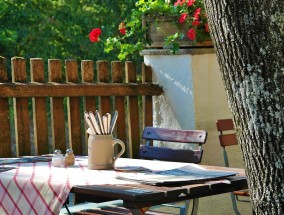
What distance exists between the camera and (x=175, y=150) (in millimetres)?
5102

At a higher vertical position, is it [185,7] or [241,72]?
[185,7]

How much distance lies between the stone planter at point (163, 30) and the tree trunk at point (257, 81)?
3523 millimetres

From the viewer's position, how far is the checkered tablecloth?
390cm

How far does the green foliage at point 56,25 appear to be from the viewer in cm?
1298

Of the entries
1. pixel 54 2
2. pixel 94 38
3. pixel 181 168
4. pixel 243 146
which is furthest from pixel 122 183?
pixel 54 2

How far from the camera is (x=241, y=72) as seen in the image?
3.20 metres

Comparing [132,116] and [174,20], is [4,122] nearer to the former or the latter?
[132,116]

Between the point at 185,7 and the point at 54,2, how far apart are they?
7.27 meters

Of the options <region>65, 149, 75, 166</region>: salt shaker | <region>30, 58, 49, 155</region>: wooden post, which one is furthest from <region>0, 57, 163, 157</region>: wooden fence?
<region>65, 149, 75, 166</region>: salt shaker

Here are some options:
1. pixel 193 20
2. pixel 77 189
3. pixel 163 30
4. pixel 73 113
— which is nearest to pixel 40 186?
pixel 77 189

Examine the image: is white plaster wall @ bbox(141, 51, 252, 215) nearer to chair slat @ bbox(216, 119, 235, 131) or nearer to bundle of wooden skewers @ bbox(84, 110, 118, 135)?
chair slat @ bbox(216, 119, 235, 131)

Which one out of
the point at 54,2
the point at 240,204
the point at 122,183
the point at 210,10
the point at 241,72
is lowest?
the point at 240,204

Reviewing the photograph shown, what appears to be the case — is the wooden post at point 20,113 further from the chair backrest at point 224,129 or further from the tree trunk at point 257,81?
the tree trunk at point 257,81

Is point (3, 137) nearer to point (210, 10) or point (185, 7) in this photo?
point (185, 7)
